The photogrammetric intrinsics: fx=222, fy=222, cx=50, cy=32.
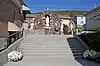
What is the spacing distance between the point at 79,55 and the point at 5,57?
5748 mm

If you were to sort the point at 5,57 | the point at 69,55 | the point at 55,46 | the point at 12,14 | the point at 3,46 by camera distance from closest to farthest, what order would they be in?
the point at 5,57
the point at 3,46
the point at 69,55
the point at 55,46
the point at 12,14

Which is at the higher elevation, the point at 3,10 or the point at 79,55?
the point at 3,10

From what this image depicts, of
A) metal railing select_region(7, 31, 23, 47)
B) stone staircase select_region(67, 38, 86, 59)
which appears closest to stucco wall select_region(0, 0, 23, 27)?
metal railing select_region(7, 31, 23, 47)

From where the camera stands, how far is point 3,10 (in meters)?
19.9

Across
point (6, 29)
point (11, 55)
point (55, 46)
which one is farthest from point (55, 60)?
point (6, 29)

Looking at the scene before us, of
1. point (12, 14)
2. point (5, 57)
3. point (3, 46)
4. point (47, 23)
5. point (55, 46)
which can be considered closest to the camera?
point (5, 57)

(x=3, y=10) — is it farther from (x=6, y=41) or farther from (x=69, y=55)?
(x=69, y=55)

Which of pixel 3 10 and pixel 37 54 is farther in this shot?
pixel 3 10

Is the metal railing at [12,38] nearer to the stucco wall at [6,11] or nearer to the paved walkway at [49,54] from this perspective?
the paved walkway at [49,54]

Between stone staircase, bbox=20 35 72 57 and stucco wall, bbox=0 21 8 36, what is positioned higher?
stucco wall, bbox=0 21 8 36

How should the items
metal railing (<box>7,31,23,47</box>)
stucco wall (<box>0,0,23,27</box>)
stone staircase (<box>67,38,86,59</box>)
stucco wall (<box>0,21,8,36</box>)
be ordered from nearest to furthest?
metal railing (<box>7,31,23,47</box>), stone staircase (<box>67,38,86,59</box>), stucco wall (<box>0,21,8,36</box>), stucco wall (<box>0,0,23,27</box>)

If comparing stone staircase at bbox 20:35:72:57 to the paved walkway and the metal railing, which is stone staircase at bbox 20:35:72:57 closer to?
the paved walkway

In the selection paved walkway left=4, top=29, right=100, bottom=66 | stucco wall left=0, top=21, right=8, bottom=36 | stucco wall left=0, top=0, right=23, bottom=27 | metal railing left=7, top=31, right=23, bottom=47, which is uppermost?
stucco wall left=0, top=0, right=23, bottom=27

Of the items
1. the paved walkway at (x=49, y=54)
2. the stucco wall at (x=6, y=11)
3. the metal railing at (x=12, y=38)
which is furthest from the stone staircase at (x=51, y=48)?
the stucco wall at (x=6, y=11)
